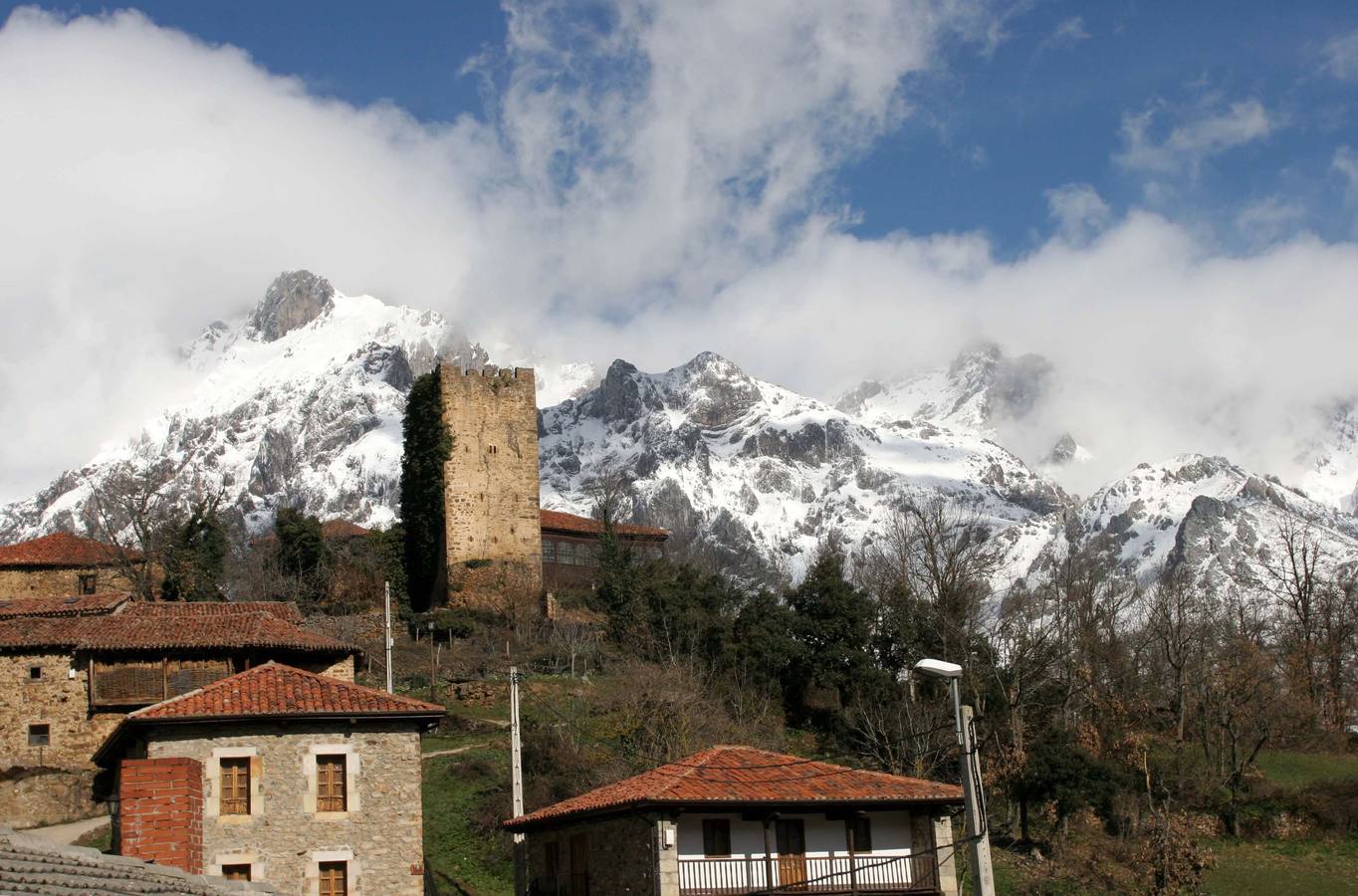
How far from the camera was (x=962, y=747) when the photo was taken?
59.9ft

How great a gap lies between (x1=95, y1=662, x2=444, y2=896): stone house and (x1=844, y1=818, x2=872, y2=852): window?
28.6 feet

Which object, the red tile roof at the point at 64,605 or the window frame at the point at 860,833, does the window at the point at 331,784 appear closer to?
the window frame at the point at 860,833

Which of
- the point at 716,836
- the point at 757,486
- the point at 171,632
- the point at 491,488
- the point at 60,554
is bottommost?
the point at 716,836

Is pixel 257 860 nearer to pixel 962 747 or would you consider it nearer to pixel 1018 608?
pixel 962 747

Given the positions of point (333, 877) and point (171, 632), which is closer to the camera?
point (333, 877)

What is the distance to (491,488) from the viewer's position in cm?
6612

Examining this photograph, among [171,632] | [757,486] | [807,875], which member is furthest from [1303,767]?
[757,486]

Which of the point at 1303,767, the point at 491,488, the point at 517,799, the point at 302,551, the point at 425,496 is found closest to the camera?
the point at 517,799

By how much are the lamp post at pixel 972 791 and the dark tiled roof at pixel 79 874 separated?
26.5 feet

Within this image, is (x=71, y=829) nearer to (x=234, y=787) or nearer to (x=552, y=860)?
(x=234, y=787)

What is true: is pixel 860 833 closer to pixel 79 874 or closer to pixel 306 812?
pixel 306 812

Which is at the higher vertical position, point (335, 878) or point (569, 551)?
point (569, 551)

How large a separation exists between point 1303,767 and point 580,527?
33615 mm

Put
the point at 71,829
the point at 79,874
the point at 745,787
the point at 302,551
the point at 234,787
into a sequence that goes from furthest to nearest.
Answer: the point at 302,551, the point at 71,829, the point at 745,787, the point at 234,787, the point at 79,874
